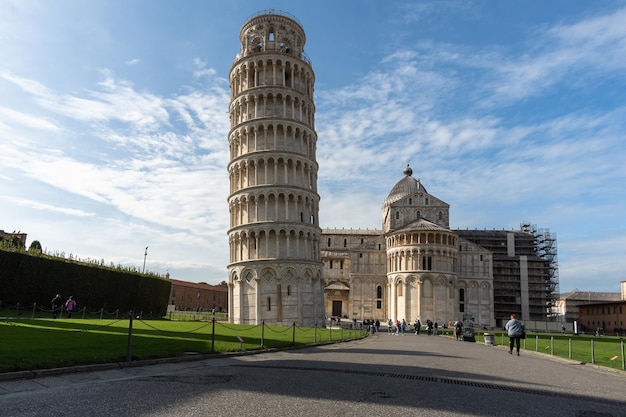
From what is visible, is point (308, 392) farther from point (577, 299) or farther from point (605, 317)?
point (577, 299)

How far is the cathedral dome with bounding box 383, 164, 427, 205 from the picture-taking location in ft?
302

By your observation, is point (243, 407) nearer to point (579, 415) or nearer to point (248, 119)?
point (579, 415)

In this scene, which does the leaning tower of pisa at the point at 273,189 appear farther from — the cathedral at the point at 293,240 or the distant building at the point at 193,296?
the distant building at the point at 193,296

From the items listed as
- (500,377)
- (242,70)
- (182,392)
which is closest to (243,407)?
(182,392)

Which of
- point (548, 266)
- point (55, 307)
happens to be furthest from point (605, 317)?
point (55, 307)

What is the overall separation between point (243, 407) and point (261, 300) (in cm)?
4321

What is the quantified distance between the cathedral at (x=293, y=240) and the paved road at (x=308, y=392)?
36254mm

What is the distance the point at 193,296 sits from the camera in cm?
11894

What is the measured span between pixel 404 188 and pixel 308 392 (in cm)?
8542

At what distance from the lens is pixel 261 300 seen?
168ft

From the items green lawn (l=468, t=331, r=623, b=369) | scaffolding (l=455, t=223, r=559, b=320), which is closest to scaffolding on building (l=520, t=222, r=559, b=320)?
scaffolding (l=455, t=223, r=559, b=320)

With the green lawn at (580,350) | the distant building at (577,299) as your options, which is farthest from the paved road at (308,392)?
the distant building at (577,299)

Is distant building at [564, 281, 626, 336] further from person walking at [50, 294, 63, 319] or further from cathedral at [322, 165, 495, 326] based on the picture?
person walking at [50, 294, 63, 319]

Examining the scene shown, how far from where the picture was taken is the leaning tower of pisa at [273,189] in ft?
169
